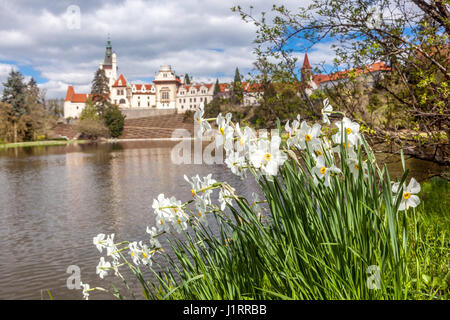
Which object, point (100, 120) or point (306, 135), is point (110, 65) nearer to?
point (100, 120)

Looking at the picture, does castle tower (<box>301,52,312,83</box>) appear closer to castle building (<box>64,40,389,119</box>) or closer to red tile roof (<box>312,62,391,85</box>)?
red tile roof (<box>312,62,391,85</box>)

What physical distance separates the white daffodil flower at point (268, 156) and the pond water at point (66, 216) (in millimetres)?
3746

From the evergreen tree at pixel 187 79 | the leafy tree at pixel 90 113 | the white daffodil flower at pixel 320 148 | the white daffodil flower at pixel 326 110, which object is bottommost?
the white daffodil flower at pixel 320 148

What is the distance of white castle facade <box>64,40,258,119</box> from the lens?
305 ft

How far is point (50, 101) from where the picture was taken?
103688mm

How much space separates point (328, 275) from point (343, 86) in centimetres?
397

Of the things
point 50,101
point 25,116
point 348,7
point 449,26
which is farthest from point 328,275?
point 50,101

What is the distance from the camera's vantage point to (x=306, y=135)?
186 centimetres

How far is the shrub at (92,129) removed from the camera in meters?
58.7

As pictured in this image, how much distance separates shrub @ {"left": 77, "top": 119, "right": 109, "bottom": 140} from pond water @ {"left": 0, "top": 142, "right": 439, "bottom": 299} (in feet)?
129

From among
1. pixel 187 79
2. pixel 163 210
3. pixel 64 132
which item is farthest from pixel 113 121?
pixel 163 210

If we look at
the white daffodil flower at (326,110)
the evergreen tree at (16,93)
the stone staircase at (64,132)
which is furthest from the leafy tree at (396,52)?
the stone staircase at (64,132)

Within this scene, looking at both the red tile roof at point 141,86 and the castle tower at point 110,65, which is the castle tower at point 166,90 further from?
the castle tower at point 110,65
